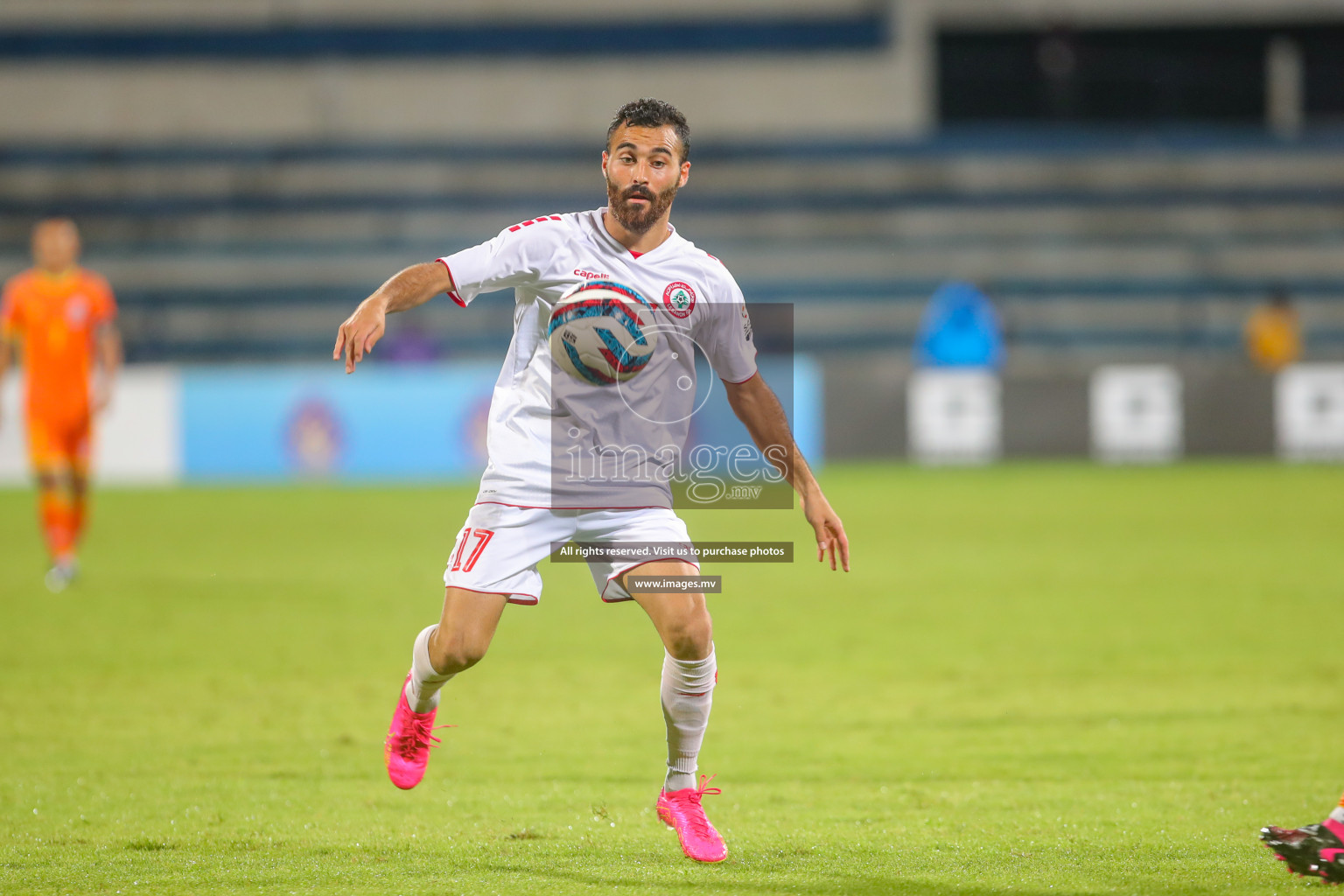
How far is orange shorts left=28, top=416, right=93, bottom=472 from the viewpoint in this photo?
10.7 m

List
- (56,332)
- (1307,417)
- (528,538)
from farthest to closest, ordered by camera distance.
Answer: (1307,417)
(56,332)
(528,538)

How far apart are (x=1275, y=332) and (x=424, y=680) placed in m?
20.6

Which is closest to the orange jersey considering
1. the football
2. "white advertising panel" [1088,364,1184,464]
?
the football

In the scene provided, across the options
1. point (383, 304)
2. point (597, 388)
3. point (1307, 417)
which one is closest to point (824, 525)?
point (597, 388)

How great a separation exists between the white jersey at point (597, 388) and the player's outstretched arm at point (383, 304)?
0.22 metres

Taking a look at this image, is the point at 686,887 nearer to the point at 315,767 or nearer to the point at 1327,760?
the point at 315,767

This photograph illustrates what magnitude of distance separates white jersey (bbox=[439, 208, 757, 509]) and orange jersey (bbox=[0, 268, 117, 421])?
7.21m

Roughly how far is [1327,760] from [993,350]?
15.4m

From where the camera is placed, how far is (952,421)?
19.2 metres

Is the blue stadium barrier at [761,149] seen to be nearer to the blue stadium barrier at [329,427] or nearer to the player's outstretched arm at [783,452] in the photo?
the blue stadium barrier at [329,427]

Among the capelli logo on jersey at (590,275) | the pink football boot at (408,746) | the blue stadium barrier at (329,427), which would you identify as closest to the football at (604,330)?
the capelli logo on jersey at (590,275)

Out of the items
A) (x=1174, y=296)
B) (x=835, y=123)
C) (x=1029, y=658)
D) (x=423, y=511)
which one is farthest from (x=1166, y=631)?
(x=835, y=123)

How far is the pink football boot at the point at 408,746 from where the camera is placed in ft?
15.8

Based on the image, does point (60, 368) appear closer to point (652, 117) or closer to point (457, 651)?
point (457, 651)
